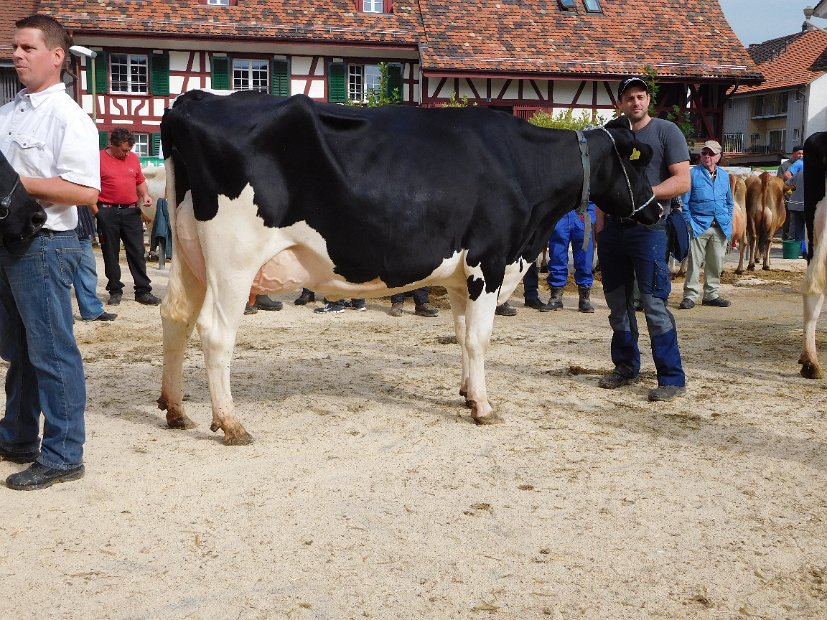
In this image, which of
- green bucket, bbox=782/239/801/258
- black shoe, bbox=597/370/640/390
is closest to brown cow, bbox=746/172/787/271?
green bucket, bbox=782/239/801/258

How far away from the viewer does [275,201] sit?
17.2 feet

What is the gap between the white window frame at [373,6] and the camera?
3081 cm

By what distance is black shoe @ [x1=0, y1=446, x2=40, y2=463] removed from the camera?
4949 mm

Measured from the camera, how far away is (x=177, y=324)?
5672 mm

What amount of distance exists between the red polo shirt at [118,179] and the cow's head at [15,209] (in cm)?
745

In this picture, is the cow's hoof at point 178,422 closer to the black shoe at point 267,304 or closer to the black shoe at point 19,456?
the black shoe at point 19,456

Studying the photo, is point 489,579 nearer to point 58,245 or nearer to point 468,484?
point 468,484

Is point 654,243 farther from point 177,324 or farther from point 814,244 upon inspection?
point 177,324

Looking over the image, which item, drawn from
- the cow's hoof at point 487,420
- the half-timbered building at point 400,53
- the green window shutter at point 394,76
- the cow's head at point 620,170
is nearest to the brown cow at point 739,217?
the cow's head at point 620,170

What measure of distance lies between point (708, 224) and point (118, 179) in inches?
285

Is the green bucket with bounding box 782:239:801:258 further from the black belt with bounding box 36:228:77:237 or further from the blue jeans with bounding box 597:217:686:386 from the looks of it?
the black belt with bounding box 36:228:77:237

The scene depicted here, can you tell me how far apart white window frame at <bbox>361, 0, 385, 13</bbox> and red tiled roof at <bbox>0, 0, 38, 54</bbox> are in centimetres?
1047

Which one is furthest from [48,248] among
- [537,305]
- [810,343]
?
[537,305]

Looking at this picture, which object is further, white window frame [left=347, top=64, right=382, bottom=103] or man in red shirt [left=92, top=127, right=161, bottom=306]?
white window frame [left=347, top=64, right=382, bottom=103]
